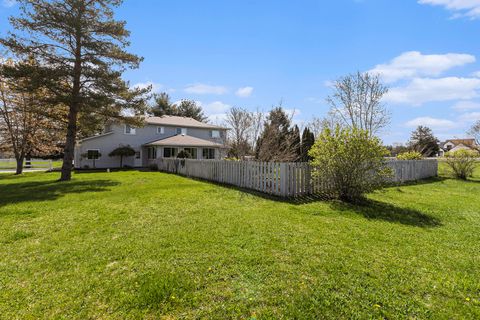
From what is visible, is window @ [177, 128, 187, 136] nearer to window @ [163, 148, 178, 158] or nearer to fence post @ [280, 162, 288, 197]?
window @ [163, 148, 178, 158]

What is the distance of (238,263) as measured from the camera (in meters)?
3.43

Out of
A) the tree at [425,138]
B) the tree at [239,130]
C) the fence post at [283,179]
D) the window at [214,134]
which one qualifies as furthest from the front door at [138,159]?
the tree at [425,138]

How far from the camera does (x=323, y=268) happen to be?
3.31 metres

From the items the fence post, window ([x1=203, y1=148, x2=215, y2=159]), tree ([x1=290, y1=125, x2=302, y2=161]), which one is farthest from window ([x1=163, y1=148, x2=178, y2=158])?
the fence post

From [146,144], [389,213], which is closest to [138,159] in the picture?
[146,144]

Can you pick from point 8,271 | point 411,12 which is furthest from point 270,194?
point 411,12

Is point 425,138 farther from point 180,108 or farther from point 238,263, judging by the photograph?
point 238,263

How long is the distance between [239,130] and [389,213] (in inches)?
546

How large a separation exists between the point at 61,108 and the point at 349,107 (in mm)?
23901

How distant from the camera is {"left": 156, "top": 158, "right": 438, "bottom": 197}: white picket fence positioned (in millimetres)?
8219

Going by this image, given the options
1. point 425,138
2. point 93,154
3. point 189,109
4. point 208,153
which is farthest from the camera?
point 189,109

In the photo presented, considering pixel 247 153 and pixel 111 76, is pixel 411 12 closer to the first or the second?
pixel 247 153

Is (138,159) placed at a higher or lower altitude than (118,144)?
lower

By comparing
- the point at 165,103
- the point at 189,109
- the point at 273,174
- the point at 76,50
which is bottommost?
the point at 273,174
